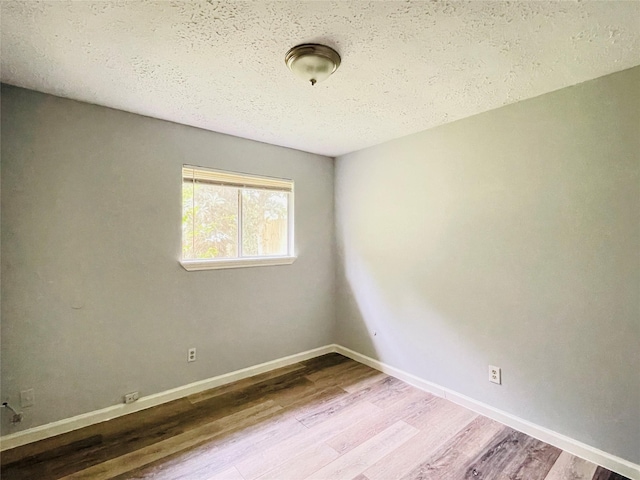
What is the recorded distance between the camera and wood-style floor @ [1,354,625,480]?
5.73 feet

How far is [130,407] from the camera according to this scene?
2.32 m

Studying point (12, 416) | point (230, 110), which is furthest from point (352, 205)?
point (12, 416)

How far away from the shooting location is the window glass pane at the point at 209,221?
8.68 feet

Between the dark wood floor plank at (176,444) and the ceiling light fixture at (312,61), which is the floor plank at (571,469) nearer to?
the dark wood floor plank at (176,444)

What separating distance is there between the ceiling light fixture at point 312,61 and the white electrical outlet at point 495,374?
235cm

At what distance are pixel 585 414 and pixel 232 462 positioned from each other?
2.20 m

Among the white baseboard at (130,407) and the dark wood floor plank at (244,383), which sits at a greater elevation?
the white baseboard at (130,407)

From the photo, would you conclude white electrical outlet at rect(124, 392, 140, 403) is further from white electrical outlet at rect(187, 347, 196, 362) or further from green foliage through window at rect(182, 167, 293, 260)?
green foliage through window at rect(182, 167, 293, 260)

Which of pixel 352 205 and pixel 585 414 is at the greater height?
pixel 352 205

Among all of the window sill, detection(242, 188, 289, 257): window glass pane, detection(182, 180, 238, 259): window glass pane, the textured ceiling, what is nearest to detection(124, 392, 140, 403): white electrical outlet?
the window sill

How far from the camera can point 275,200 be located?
10.6ft

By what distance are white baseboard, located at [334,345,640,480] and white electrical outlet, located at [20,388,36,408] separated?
2.77 m

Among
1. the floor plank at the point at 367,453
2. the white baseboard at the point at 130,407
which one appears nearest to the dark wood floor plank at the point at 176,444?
the white baseboard at the point at 130,407

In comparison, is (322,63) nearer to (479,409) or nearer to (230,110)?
(230,110)
